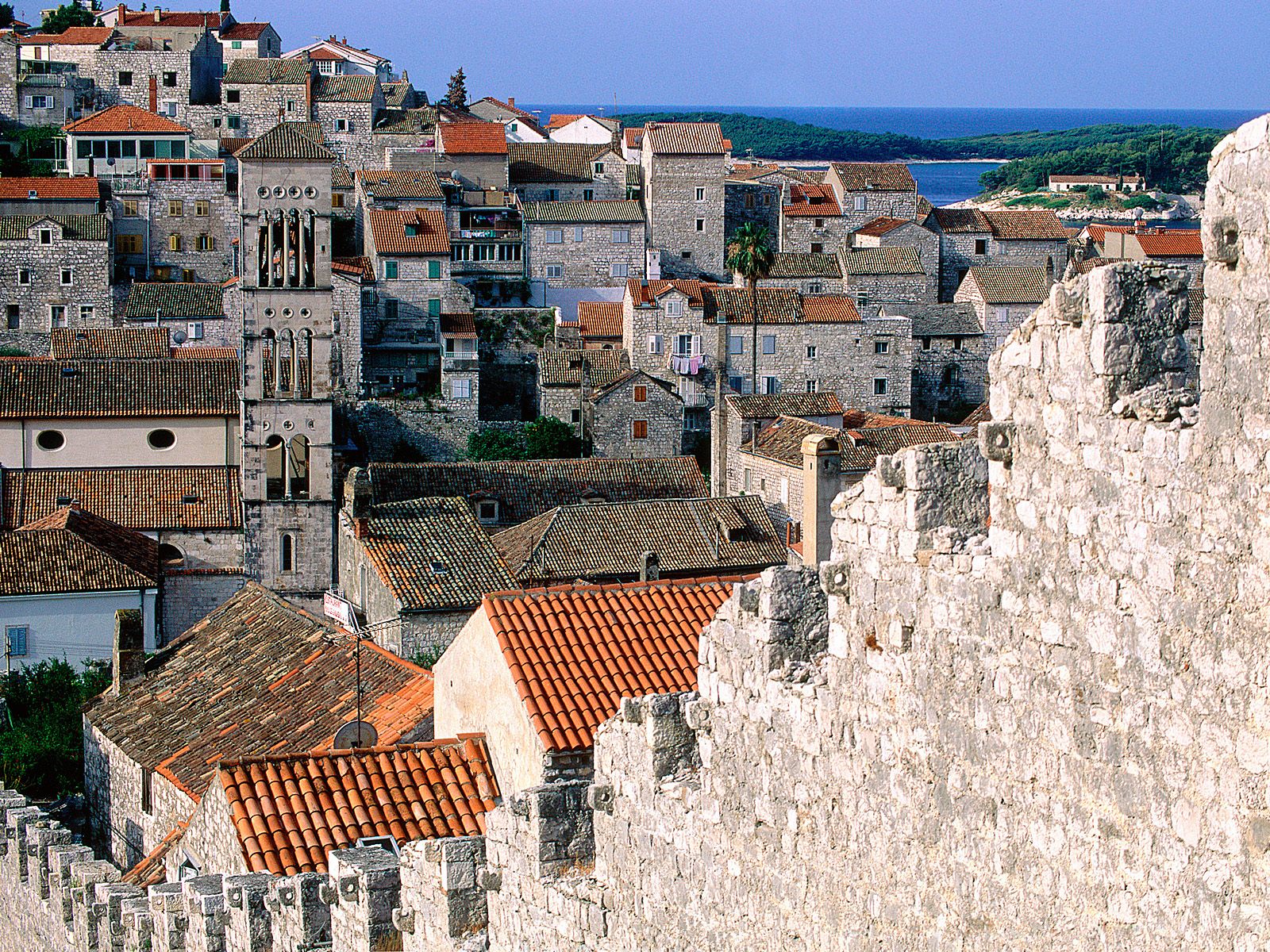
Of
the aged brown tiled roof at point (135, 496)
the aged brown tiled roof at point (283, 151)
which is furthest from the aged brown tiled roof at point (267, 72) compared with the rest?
the aged brown tiled roof at point (135, 496)

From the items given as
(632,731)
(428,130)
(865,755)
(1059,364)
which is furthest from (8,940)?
(428,130)

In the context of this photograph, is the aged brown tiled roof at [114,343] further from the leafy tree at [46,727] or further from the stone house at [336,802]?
the stone house at [336,802]

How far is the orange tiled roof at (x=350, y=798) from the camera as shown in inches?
555

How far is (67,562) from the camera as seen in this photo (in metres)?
38.7

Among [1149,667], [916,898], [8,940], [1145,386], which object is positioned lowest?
[8,940]

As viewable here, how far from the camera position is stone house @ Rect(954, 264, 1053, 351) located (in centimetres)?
7931

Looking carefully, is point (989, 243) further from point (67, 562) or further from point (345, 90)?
point (67, 562)

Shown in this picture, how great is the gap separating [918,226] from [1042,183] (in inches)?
4102

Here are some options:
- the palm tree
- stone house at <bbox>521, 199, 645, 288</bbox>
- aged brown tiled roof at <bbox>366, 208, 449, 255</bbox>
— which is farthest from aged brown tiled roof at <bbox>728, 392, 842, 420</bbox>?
stone house at <bbox>521, 199, 645, 288</bbox>

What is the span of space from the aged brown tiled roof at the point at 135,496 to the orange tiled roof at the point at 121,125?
42590 mm

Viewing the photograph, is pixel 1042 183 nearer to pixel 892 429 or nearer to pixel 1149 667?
pixel 892 429

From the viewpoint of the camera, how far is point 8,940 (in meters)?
18.7

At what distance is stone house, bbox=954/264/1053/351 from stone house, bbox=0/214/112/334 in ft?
117

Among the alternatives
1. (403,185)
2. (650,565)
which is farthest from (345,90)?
(650,565)
